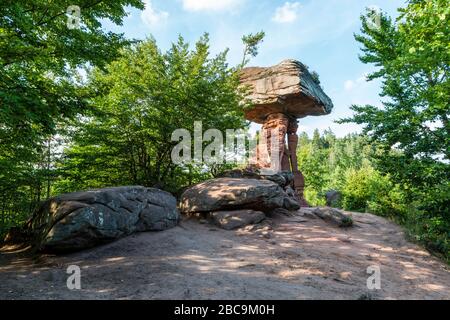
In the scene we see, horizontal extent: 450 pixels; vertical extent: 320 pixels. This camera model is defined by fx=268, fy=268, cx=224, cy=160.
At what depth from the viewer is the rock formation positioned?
57.4 ft

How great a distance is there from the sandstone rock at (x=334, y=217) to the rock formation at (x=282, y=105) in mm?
5928

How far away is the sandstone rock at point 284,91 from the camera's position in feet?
56.9

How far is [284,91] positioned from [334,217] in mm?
9550

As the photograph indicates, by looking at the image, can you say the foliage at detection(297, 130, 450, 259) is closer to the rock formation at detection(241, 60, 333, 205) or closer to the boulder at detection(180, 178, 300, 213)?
the rock formation at detection(241, 60, 333, 205)

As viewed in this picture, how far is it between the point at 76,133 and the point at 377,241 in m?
11.0

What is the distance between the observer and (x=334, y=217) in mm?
10641

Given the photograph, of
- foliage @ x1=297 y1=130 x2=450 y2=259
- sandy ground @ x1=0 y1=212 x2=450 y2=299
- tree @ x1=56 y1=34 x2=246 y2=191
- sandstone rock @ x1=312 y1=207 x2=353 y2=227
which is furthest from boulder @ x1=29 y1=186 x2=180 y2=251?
foliage @ x1=297 y1=130 x2=450 y2=259

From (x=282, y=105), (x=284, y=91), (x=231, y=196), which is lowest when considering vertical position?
(x=231, y=196)

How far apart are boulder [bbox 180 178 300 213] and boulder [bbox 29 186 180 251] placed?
6.18 ft

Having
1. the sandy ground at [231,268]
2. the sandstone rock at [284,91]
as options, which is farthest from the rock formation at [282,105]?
the sandy ground at [231,268]

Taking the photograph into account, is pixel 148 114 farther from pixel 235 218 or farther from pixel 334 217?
pixel 334 217

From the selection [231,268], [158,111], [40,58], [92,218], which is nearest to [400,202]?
[231,268]

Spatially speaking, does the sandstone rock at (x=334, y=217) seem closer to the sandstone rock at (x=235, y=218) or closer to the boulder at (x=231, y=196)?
the boulder at (x=231, y=196)

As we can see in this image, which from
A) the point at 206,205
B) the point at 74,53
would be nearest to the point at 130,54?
the point at 74,53
